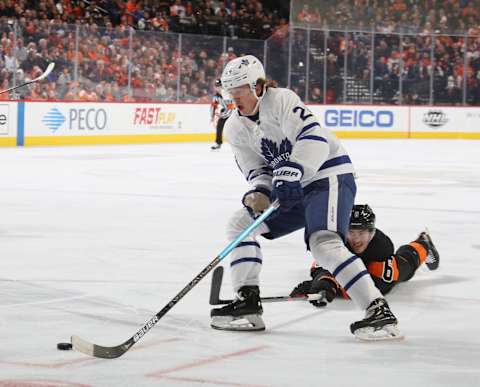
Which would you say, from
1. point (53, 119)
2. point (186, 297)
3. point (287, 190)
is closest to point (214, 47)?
point (53, 119)

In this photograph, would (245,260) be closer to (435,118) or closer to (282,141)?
(282,141)

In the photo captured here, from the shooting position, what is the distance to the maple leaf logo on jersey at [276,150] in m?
4.04

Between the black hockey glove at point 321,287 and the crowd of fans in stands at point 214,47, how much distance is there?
42.6ft

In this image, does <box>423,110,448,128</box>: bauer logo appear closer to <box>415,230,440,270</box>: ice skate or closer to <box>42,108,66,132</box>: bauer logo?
<box>42,108,66,132</box>: bauer logo

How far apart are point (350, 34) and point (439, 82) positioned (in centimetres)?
259

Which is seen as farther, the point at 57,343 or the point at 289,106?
the point at 289,106

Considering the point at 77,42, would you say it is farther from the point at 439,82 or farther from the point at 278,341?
the point at 278,341

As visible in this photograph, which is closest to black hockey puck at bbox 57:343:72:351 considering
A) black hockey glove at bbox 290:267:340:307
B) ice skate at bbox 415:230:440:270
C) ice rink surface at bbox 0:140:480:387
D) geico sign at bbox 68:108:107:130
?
ice rink surface at bbox 0:140:480:387

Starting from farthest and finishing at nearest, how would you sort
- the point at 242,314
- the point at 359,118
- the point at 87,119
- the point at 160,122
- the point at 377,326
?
the point at 359,118 → the point at 160,122 → the point at 87,119 → the point at 242,314 → the point at 377,326

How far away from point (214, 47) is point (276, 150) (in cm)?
1732

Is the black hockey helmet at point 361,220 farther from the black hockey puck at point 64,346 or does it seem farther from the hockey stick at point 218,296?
the black hockey puck at point 64,346

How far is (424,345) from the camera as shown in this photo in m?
3.75

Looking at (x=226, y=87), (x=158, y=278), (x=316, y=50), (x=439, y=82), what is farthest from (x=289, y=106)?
(x=439, y=82)

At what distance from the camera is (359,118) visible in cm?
2369
